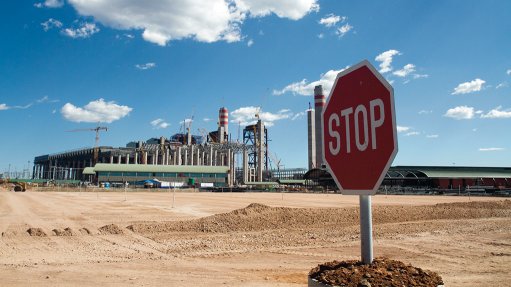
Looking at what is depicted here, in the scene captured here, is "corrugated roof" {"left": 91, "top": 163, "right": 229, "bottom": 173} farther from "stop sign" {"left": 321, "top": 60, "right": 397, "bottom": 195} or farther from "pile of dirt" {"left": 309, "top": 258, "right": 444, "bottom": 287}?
"stop sign" {"left": 321, "top": 60, "right": 397, "bottom": 195}

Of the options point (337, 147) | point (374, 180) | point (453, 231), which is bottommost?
point (453, 231)

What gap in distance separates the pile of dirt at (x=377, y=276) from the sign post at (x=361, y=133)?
0.13 m

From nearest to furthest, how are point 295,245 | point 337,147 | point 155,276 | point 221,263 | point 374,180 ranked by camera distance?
point 374,180 < point 337,147 < point 155,276 < point 221,263 < point 295,245

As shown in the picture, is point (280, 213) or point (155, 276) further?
point (280, 213)

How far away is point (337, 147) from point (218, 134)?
163 m

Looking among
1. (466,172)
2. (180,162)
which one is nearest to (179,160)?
(180,162)

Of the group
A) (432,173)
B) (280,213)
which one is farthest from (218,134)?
(280,213)

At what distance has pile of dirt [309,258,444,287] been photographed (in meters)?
2.86

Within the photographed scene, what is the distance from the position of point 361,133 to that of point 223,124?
531 feet

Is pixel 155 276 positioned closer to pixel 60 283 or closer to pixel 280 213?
pixel 60 283

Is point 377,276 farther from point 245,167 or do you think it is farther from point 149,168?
point 245,167

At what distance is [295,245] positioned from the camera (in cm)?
1167

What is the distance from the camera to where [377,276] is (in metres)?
2.94

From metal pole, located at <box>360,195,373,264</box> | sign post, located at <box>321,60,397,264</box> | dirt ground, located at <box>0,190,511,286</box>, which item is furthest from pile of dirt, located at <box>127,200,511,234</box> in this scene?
sign post, located at <box>321,60,397,264</box>
